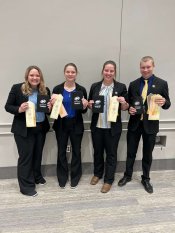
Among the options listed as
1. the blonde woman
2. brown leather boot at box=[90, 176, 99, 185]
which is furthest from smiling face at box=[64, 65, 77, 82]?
brown leather boot at box=[90, 176, 99, 185]

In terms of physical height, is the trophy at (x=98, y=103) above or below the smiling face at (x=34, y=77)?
below

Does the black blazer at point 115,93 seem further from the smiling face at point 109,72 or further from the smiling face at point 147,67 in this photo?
the smiling face at point 147,67

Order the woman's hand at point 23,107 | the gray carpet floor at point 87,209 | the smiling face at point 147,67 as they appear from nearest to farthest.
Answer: the gray carpet floor at point 87,209 → the woman's hand at point 23,107 → the smiling face at point 147,67

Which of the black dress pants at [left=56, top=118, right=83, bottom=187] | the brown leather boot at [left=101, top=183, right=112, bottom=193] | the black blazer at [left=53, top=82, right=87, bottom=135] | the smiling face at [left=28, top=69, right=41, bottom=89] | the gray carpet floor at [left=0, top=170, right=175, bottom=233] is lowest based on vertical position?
the gray carpet floor at [left=0, top=170, right=175, bottom=233]

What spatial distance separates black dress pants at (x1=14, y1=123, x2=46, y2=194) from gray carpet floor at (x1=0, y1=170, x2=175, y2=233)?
6.0 inches

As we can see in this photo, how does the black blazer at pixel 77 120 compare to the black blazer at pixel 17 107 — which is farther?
the black blazer at pixel 77 120

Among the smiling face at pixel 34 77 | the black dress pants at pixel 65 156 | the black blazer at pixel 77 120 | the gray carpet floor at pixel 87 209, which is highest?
the smiling face at pixel 34 77

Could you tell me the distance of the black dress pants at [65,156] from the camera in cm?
315

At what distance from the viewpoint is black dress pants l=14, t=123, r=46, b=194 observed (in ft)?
9.92

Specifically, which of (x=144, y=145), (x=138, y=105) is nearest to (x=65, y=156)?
(x=144, y=145)

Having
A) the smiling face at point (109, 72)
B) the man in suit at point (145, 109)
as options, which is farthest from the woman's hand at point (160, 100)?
the smiling face at point (109, 72)

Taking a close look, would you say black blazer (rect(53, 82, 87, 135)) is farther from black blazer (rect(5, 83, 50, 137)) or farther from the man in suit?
the man in suit

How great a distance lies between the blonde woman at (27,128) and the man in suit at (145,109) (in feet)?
3.33

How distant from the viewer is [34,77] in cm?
286
